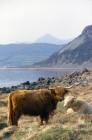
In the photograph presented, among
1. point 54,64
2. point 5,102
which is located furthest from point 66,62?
point 5,102

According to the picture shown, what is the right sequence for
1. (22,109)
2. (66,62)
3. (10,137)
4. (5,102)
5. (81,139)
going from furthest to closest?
1. (66,62)
2. (5,102)
3. (22,109)
4. (10,137)
5. (81,139)

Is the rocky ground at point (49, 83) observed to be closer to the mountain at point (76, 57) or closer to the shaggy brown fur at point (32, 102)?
the shaggy brown fur at point (32, 102)

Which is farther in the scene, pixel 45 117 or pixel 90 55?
pixel 90 55

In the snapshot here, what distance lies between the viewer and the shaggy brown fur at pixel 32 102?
10148mm

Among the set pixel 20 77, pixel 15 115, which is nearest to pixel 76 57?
pixel 20 77

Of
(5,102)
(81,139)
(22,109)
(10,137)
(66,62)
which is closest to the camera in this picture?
(81,139)

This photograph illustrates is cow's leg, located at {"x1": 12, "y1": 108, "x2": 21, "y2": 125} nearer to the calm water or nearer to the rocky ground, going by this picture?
the rocky ground

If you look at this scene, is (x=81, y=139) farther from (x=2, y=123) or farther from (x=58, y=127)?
(x=2, y=123)

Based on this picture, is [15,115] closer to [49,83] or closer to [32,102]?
[32,102]

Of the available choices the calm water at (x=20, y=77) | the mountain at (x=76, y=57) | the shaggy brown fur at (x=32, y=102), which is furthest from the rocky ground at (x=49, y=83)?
the mountain at (x=76, y=57)

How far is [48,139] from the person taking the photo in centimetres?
809

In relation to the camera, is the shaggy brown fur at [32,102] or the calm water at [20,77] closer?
the shaggy brown fur at [32,102]

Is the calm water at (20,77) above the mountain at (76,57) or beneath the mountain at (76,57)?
beneath

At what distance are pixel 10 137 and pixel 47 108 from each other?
2.32 m
